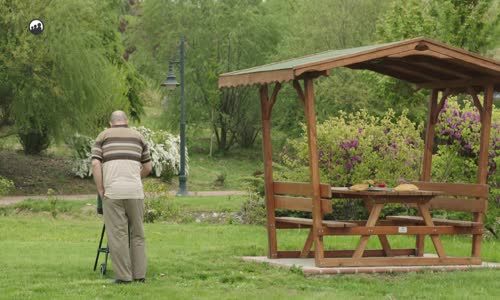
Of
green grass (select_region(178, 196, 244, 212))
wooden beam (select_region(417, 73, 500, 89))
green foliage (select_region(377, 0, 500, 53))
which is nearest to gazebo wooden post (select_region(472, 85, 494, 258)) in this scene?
wooden beam (select_region(417, 73, 500, 89))

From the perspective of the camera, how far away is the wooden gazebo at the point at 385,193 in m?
14.1

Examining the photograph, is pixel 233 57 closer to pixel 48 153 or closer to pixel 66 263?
pixel 48 153

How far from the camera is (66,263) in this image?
14.3m

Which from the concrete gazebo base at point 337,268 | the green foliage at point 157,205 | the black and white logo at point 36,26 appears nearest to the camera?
the concrete gazebo base at point 337,268

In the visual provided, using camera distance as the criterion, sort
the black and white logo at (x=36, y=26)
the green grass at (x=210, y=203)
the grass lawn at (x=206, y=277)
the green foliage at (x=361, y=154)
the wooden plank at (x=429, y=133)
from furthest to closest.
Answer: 1. the black and white logo at (x=36, y=26)
2. the green grass at (x=210, y=203)
3. the green foliage at (x=361, y=154)
4. the wooden plank at (x=429, y=133)
5. the grass lawn at (x=206, y=277)

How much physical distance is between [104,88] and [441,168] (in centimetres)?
1745

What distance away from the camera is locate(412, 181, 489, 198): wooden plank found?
15.4 m

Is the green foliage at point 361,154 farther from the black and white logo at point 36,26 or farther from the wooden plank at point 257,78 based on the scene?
the black and white logo at point 36,26

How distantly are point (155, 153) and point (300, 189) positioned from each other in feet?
82.3

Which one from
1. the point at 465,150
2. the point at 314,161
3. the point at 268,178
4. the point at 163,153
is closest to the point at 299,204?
the point at 314,161

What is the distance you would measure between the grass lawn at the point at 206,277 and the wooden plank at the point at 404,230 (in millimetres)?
676

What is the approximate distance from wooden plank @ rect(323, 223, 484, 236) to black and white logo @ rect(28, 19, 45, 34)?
66.8 ft

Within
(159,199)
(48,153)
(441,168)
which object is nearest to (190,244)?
(441,168)

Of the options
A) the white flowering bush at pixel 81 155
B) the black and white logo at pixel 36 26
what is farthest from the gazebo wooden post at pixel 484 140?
the white flowering bush at pixel 81 155
